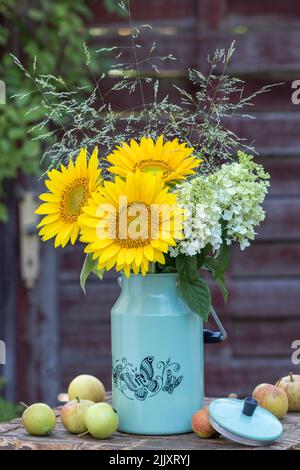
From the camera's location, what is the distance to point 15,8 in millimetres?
2766

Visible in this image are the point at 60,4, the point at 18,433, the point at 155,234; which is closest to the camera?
the point at 155,234

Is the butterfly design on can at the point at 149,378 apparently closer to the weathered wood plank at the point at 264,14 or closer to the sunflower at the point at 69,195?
the sunflower at the point at 69,195

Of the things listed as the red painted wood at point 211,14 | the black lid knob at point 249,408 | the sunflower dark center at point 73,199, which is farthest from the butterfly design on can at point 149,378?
the red painted wood at point 211,14

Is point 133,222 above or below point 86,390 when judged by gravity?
above

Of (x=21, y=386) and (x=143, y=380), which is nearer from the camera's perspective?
(x=143, y=380)

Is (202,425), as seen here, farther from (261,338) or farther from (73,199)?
(261,338)

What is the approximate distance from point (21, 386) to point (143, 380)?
1.63m

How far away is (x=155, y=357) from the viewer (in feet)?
4.17

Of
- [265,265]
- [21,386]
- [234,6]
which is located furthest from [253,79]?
[21,386]

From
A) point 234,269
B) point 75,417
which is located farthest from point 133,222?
point 234,269

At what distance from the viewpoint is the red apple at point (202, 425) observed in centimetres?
125

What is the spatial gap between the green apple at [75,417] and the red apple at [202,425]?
→ 0.52 feet

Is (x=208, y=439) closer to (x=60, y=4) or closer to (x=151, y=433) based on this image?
(x=151, y=433)

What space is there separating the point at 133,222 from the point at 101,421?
0.27 meters
